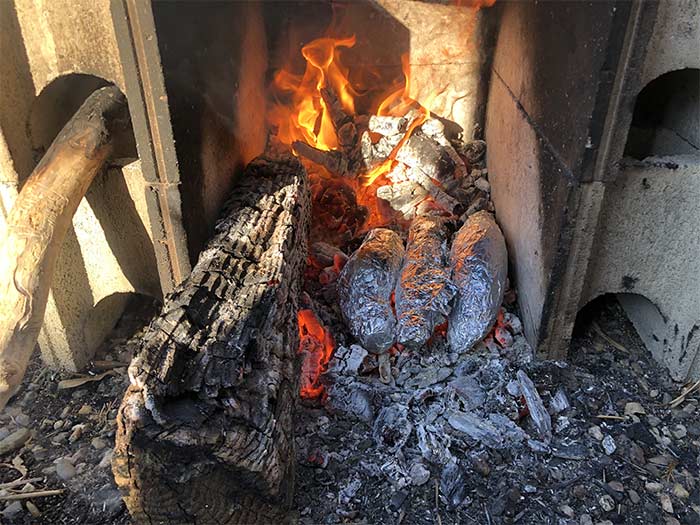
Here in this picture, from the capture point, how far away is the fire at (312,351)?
102 inches

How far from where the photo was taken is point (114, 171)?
2732mm

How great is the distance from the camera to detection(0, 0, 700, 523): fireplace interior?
6.18ft

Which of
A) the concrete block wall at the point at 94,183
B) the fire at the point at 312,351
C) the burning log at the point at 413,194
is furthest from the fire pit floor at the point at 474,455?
the burning log at the point at 413,194

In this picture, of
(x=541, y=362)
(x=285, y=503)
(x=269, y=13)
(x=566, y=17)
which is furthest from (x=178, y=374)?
(x=269, y=13)

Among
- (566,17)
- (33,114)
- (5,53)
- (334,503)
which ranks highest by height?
(566,17)

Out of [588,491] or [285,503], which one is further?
[588,491]

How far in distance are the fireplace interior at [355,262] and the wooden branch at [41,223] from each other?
0.19 m

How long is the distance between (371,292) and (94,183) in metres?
1.47

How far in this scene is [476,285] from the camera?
9.23 ft

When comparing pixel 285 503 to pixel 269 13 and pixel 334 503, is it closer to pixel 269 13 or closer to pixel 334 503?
pixel 334 503

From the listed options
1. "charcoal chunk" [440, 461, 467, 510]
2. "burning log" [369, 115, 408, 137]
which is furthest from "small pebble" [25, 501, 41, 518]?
"burning log" [369, 115, 408, 137]

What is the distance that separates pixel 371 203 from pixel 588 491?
2.25m

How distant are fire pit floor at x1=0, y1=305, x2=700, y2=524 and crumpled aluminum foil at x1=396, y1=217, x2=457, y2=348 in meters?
0.16

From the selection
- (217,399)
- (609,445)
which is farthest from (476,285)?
(217,399)
